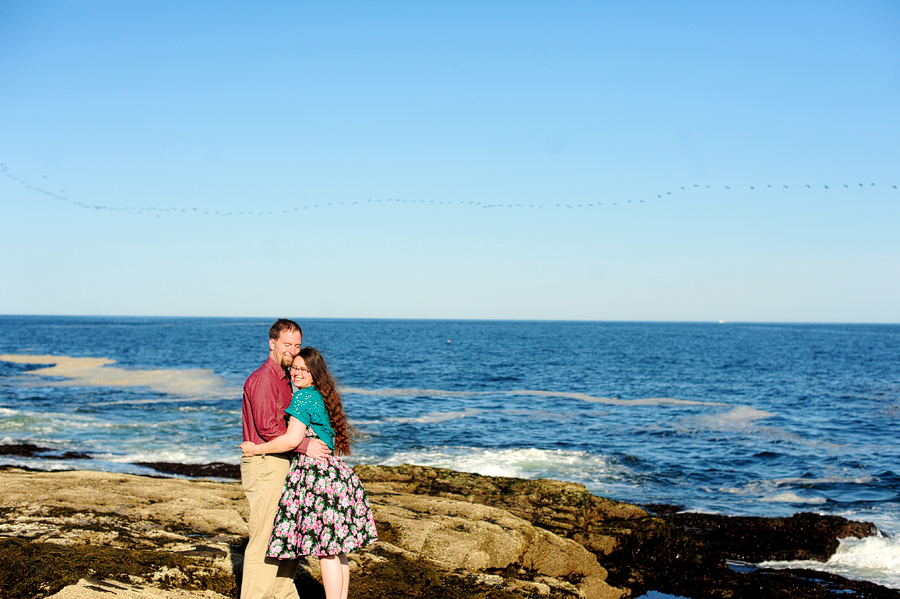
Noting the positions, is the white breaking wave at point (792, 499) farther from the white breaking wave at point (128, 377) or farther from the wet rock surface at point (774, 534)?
the white breaking wave at point (128, 377)

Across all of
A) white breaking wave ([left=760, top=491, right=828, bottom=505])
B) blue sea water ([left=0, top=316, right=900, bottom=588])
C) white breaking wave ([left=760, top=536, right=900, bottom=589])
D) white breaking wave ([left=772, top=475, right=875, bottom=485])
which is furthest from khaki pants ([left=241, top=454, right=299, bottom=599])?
white breaking wave ([left=772, top=475, right=875, bottom=485])

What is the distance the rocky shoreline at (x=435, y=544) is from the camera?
6211 millimetres

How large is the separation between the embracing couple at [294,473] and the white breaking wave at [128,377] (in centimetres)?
2744

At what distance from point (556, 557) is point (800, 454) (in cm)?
1470

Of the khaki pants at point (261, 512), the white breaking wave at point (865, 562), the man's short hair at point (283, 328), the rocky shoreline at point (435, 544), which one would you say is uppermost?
the man's short hair at point (283, 328)

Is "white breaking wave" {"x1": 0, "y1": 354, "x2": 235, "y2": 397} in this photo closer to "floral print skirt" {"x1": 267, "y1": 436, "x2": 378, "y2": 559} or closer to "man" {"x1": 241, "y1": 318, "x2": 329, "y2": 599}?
"man" {"x1": 241, "y1": 318, "x2": 329, "y2": 599}

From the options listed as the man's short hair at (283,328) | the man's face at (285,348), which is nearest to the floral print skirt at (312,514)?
the man's face at (285,348)

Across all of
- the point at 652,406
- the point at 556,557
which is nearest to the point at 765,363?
the point at 652,406

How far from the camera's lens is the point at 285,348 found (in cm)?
532

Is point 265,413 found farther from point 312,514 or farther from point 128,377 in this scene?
point 128,377

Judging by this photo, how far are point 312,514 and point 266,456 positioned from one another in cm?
59

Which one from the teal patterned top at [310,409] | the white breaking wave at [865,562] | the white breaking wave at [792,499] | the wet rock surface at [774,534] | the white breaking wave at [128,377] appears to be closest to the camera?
the teal patterned top at [310,409]

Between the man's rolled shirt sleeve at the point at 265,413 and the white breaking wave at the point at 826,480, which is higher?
the man's rolled shirt sleeve at the point at 265,413

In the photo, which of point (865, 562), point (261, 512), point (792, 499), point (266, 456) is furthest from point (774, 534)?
point (266, 456)
